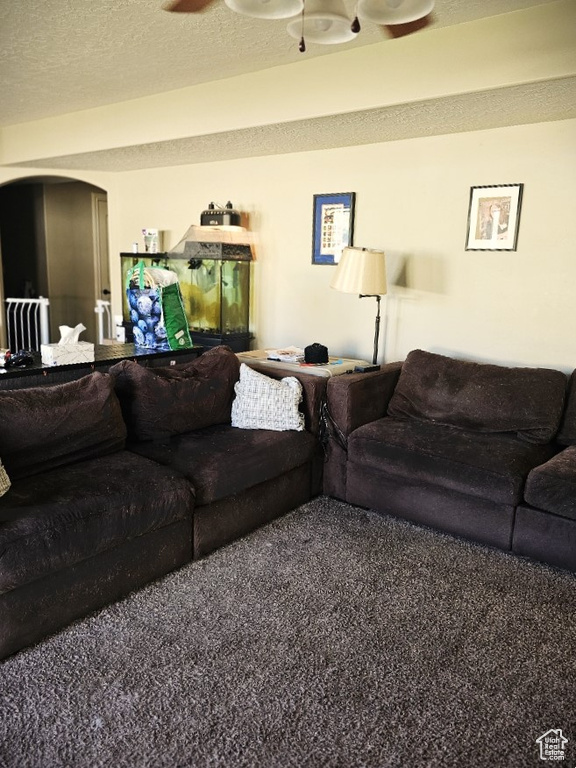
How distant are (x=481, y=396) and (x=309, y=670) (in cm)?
186

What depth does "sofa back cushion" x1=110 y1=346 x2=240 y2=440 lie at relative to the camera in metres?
2.91

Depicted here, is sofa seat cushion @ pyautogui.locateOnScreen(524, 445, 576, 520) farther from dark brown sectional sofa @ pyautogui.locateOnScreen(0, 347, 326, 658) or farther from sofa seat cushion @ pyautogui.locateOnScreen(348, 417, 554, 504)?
dark brown sectional sofa @ pyautogui.locateOnScreen(0, 347, 326, 658)

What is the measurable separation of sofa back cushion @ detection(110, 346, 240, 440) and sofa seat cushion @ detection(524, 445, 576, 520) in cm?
163

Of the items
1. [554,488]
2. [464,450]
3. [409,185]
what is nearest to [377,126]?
[409,185]

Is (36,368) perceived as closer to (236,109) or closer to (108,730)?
(108,730)

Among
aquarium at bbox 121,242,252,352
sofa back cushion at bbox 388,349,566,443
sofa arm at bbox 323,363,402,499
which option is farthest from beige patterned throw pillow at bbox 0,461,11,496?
aquarium at bbox 121,242,252,352

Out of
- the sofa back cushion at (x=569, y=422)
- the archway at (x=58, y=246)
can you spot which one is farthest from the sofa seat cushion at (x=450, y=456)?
the archway at (x=58, y=246)

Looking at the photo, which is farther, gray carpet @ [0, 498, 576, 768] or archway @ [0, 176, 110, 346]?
archway @ [0, 176, 110, 346]

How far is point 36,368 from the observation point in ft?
9.27

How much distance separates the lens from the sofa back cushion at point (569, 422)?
3.06 m

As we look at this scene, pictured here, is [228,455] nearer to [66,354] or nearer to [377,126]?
[66,354]

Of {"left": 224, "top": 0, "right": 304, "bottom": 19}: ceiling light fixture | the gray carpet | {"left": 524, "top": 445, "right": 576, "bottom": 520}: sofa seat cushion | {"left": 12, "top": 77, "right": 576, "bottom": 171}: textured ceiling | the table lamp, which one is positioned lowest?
the gray carpet

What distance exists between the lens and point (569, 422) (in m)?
3.08

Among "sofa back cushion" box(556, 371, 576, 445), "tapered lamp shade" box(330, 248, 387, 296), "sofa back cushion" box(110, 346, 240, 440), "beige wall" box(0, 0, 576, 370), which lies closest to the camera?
"beige wall" box(0, 0, 576, 370)
